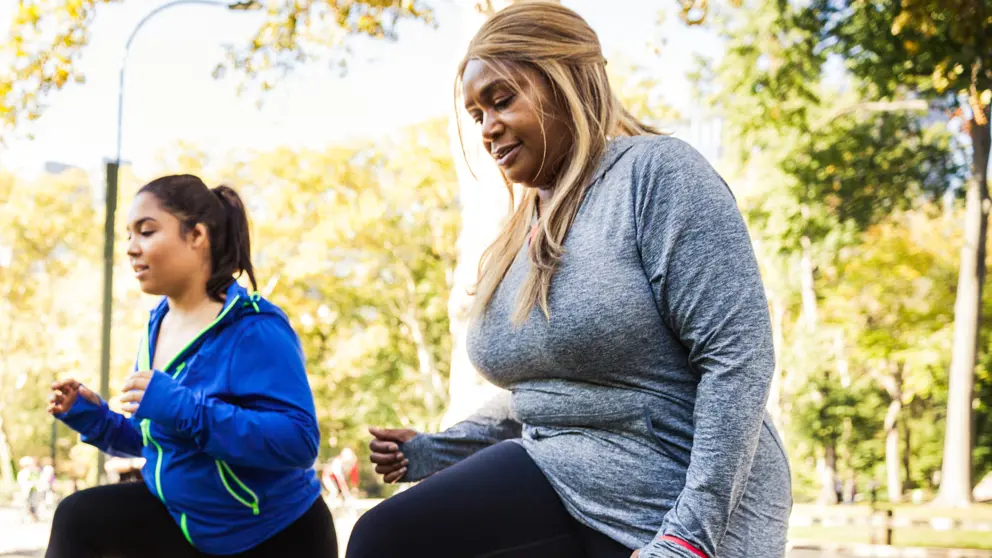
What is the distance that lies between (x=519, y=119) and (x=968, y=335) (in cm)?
1716

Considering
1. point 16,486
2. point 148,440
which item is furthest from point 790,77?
point 16,486

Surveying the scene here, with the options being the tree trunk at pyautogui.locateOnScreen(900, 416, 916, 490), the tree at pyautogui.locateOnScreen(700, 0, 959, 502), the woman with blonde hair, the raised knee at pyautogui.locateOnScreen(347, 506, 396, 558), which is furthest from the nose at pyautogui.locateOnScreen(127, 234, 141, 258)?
the tree trunk at pyautogui.locateOnScreen(900, 416, 916, 490)

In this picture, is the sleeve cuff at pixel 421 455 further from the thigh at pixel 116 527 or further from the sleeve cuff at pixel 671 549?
the thigh at pixel 116 527

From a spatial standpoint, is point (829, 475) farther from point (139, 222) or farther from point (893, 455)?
point (139, 222)

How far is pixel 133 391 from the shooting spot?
234 cm

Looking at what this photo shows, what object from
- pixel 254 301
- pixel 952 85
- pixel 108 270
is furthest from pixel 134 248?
pixel 952 85

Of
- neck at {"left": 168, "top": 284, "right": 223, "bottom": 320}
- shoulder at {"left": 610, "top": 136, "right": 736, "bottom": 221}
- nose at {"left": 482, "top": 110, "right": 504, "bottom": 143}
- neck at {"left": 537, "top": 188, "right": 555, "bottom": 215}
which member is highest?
nose at {"left": 482, "top": 110, "right": 504, "bottom": 143}

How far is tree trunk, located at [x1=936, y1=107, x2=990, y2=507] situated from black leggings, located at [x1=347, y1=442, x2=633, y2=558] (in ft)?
56.1

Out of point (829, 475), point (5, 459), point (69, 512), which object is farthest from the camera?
point (829, 475)

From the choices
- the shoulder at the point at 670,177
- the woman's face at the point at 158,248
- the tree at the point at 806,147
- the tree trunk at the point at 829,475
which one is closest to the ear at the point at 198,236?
the woman's face at the point at 158,248

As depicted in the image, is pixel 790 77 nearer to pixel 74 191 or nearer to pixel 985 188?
pixel 985 188

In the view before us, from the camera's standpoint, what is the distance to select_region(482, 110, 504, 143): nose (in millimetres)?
1889

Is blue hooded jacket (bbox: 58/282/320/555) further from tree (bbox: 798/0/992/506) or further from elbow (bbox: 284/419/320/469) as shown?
tree (bbox: 798/0/992/506)

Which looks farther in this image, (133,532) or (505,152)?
(133,532)
